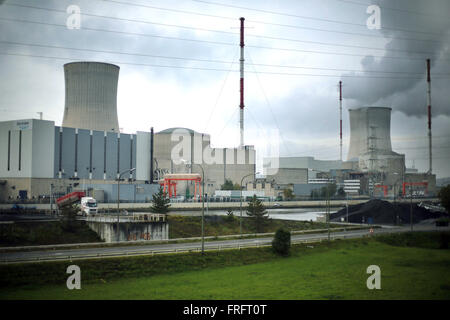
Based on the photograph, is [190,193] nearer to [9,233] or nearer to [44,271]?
[9,233]

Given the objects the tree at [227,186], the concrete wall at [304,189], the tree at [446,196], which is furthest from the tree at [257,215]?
Answer: the concrete wall at [304,189]

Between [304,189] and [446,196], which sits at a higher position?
[446,196]

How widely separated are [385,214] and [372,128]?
7024 centimetres

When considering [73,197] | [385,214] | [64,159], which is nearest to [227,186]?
[64,159]

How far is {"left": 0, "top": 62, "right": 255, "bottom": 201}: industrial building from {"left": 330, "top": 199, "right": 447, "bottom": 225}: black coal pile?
26.3 meters

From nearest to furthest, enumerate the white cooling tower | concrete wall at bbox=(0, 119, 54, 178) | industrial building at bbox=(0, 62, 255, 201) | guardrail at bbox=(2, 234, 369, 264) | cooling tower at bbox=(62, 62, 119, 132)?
guardrail at bbox=(2, 234, 369, 264)
concrete wall at bbox=(0, 119, 54, 178)
industrial building at bbox=(0, 62, 255, 201)
cooling tower at bbox=(62, 62, 119, 132)
the white cooling tower

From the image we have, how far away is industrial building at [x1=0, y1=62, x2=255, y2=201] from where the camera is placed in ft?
230

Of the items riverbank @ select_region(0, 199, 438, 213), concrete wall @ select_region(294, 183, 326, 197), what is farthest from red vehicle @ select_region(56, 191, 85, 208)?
concrete wall @ select_region(294, 183, 326, 197)

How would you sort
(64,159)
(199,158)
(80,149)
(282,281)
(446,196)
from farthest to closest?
(199,158) → (80,149) → (64,159) → (446,196) → (282,281)

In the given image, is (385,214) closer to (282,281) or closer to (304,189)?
(282,281)

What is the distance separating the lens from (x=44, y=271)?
78.9 feet

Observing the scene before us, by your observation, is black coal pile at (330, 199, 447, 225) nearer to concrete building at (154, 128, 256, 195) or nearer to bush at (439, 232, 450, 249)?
bush at (439, 232, 450, 249)

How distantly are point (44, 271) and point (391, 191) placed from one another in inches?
5189

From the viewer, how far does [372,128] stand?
129m
